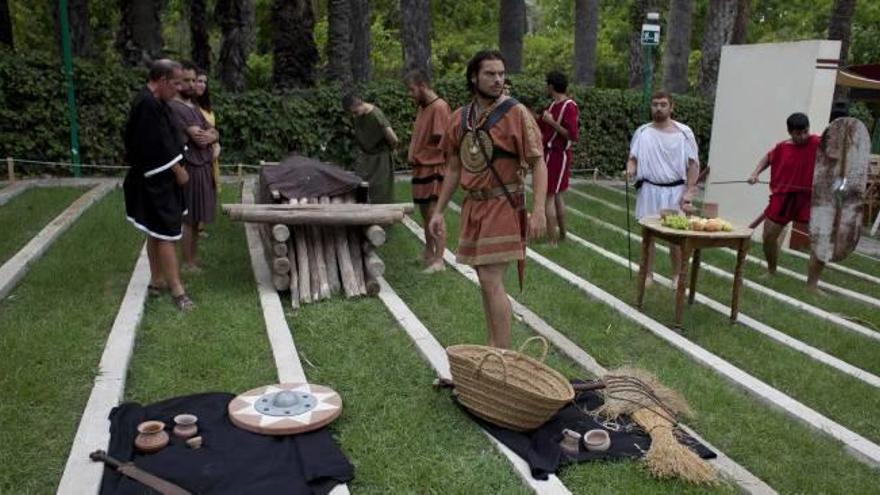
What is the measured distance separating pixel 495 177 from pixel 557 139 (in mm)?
4468

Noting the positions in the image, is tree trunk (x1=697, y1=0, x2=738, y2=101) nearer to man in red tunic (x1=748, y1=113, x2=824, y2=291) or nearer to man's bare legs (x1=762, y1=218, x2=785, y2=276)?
man's bare legs (x1=762, y1=218, x2=785, y2=276)

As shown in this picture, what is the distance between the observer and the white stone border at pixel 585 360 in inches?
141

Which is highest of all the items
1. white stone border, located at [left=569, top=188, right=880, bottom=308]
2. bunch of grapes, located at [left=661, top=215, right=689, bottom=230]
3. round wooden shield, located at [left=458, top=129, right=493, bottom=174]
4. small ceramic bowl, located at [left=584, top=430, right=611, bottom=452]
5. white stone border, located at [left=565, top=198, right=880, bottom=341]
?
round wooden shield, located at [left=458, top=129, right=493, bottom=174]

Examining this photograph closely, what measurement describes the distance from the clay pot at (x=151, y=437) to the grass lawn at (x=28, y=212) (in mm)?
4043

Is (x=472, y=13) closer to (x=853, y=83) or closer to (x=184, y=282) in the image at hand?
(x=853, y=83)

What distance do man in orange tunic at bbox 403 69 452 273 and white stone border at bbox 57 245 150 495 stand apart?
8.71 ft

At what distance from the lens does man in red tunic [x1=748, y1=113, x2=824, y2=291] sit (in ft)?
23.4

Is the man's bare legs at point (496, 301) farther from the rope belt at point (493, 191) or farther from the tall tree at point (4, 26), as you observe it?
the tall tree at point (4, 26)

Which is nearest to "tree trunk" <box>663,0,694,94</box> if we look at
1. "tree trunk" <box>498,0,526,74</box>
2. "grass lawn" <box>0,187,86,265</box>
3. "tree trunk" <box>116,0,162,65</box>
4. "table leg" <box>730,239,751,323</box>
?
"tree trunk" <box>498,0,526,74</box>

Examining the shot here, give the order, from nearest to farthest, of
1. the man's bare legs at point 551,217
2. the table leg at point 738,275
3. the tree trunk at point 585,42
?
the table leg at point 738,275, the man's bare legs at point 551,217, the tree trunk at point 585,42

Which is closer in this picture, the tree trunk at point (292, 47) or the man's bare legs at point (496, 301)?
the man's bare legs at point (496, 301)

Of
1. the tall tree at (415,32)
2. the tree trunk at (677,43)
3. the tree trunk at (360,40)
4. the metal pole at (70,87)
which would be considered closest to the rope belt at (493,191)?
the metal pole at (70,87)

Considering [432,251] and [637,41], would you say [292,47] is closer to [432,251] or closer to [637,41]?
[432,251]

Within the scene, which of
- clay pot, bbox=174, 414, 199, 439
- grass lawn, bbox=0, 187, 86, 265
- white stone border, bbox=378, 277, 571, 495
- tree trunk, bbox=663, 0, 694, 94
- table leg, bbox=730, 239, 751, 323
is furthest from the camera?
tree trunk, bbox=663, 0, 694, 94
